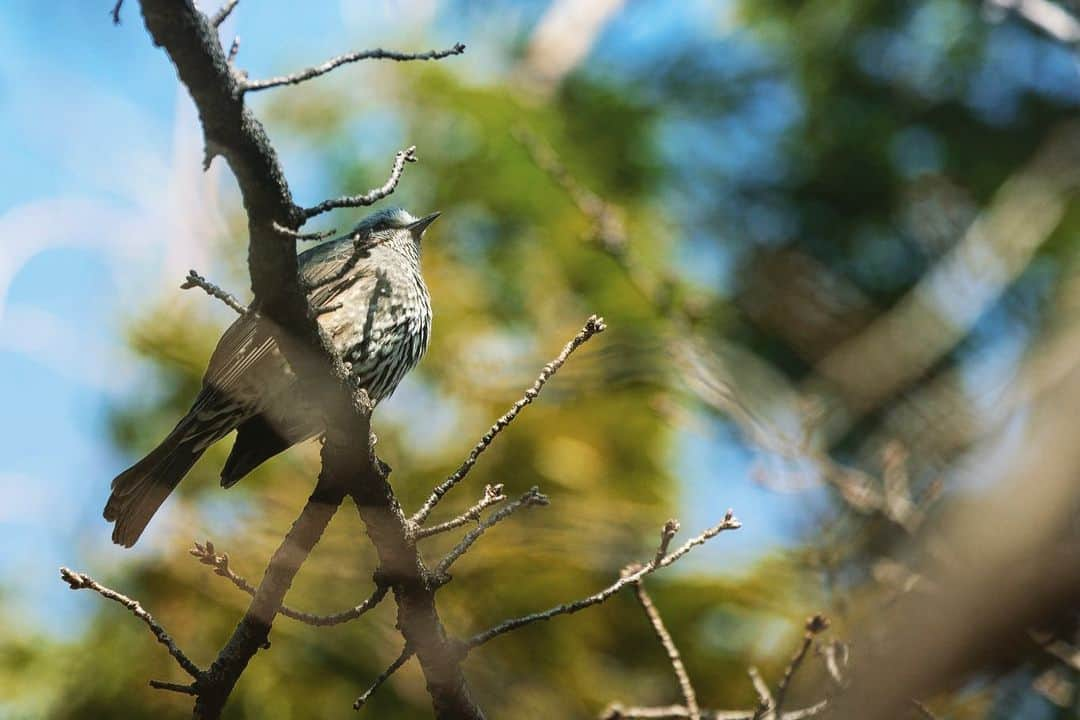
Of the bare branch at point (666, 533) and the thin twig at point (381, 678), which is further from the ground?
the bare branch at point (666, 533)

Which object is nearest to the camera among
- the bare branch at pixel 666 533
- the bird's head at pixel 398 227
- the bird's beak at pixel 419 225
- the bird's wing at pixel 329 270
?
the bare branch at pixel 666 533

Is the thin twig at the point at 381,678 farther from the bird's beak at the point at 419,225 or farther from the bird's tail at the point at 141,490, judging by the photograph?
the bird's beak at the point at 419,225

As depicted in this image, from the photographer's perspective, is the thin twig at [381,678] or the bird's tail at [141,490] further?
the bird's tail at [141,490]

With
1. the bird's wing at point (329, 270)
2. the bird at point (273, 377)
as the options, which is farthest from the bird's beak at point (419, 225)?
the bird at point (273, 377)

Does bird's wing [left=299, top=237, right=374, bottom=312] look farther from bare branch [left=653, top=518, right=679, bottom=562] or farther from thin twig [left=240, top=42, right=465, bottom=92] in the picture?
bare branch [left=653, top=518, right=679, bottom=562]

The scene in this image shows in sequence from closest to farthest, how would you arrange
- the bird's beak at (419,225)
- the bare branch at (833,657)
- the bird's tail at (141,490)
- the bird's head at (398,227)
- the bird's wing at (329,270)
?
the bare branch at (833,657) → the bird's tail at (141,490) → the bird's wing at (329,270) → the bird's head at (398,227) → the bird's beak at (419,225)

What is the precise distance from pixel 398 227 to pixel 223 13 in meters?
2.61

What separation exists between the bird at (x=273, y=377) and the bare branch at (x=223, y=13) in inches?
47.7

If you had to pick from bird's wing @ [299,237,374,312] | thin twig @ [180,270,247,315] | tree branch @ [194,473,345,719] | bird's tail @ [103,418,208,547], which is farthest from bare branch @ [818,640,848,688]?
bird's tail @ [103,418,208,547]

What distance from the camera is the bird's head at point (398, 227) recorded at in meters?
4.87

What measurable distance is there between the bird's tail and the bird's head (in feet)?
4.19

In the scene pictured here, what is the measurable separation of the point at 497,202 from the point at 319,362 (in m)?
4.20

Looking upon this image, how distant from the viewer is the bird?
3.85 m

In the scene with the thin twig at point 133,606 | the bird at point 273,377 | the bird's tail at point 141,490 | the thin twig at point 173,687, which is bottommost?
the thin twig at point 173,687
